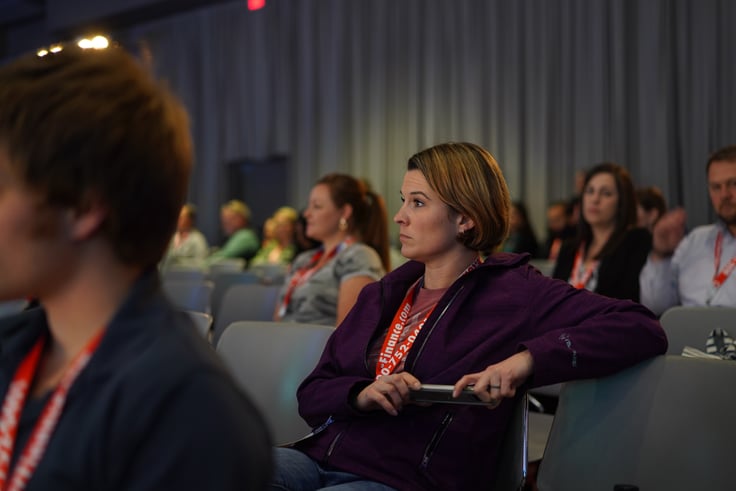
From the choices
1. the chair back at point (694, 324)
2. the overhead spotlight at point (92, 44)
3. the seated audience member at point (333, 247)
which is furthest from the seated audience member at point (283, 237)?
the overhead spotlight at point (92, 44)

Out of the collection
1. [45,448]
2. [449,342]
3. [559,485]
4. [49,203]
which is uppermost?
[49,203]

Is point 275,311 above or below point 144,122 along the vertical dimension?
below

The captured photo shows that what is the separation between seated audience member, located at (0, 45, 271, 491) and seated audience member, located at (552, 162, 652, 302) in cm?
311

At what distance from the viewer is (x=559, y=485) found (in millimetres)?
1936

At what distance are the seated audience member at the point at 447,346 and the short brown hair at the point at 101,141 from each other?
0.98 m

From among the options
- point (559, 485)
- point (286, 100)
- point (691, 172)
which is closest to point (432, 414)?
point (559, 485)

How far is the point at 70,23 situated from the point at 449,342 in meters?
11.7

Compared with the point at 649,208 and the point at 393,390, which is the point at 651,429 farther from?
the point at 649,208

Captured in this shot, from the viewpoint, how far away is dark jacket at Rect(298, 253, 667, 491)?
1816mm

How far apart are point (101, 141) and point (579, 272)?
339 centimetres

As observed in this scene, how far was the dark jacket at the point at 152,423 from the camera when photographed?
0.75 m

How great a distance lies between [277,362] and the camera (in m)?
2.43

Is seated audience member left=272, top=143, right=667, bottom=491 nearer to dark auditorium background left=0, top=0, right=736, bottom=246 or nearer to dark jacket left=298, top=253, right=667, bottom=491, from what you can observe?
dark jacket left=298, top=253, right=667, bottom=491

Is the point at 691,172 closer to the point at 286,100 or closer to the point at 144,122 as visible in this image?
the point at 286,100
